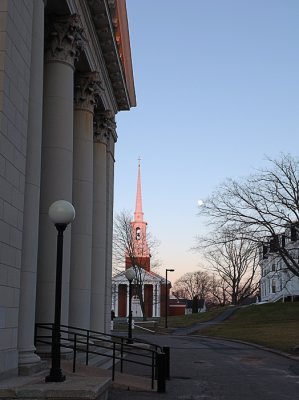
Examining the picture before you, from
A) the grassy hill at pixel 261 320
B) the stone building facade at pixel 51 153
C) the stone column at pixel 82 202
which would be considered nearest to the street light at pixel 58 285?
the stone building facade at pixel 51 153

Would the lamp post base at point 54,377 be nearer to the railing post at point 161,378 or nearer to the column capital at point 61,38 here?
the railing post at point 161,378

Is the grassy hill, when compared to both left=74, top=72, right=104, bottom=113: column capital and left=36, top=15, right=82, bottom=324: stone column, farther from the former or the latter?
left=36, top=15, right=82, bottom=324: stone column

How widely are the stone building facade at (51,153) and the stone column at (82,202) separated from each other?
0.11 ft

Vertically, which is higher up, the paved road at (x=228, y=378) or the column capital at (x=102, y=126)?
the column capital at (x=102, y=126)

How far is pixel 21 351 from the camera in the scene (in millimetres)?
11164

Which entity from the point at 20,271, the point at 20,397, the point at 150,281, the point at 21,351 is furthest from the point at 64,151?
the point at 150,281

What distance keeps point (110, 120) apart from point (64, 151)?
9.55m

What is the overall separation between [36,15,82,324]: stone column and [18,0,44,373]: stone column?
2.77m

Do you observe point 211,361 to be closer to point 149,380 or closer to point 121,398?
point 149,380

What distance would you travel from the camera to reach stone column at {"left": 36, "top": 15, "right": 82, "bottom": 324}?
1472 cm

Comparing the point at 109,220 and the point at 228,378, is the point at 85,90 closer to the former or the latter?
the point at 109,220

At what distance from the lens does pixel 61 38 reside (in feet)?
52.2

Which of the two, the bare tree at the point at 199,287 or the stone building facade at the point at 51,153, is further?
the bare tree at the point at 199,287

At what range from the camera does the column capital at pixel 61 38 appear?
15.9 m
